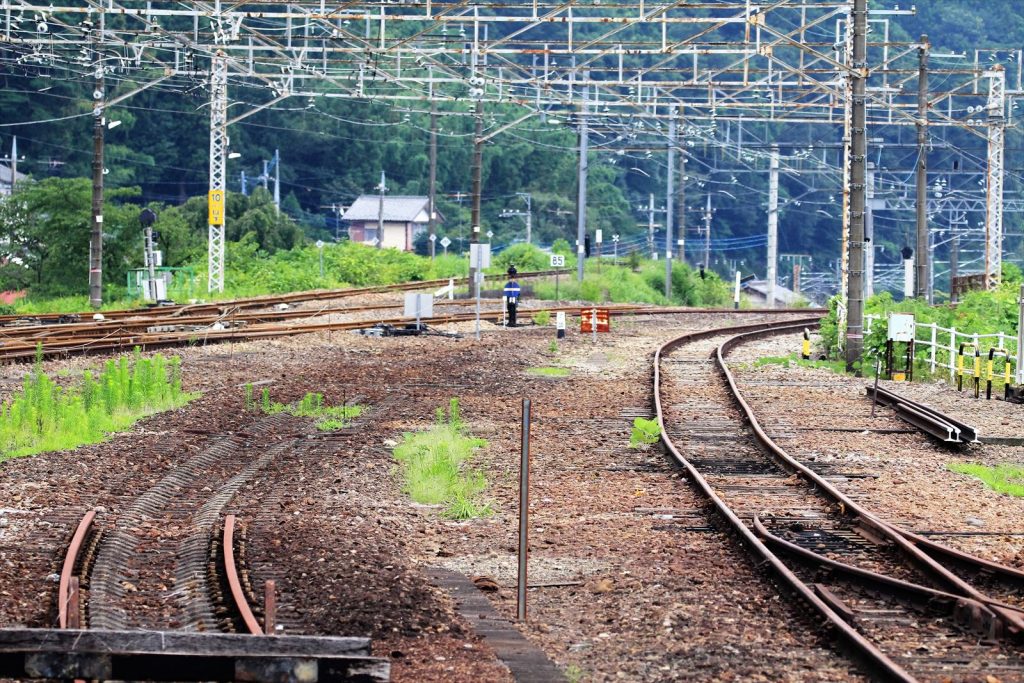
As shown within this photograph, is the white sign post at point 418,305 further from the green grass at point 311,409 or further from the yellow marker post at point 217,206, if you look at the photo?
the green grass at point 311,409

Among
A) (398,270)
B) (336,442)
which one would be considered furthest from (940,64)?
(336,442)

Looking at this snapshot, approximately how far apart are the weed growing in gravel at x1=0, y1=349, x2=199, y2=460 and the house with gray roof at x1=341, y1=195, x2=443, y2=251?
68.3m

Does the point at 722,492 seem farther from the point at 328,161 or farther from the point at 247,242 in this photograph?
the point at 328,161

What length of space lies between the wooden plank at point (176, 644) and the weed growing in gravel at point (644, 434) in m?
11.8

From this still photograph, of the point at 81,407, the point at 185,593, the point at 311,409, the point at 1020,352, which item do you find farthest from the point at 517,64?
the point at 185,593

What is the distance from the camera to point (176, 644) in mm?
5910

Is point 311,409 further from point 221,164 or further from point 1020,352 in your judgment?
point 221,164

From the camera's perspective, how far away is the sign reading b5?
43.2 metres

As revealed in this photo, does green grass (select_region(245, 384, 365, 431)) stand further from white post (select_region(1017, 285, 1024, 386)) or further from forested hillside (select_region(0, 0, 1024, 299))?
forested hillside (select_region(0, 0, 1024, 299))

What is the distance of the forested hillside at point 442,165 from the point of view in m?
64.0

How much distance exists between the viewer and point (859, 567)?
10.9m

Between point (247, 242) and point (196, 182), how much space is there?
27.4m

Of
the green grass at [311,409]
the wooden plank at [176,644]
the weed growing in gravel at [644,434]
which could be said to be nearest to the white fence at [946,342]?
the weed growing in gravel at [644,434]

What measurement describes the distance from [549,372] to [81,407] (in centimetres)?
1037
